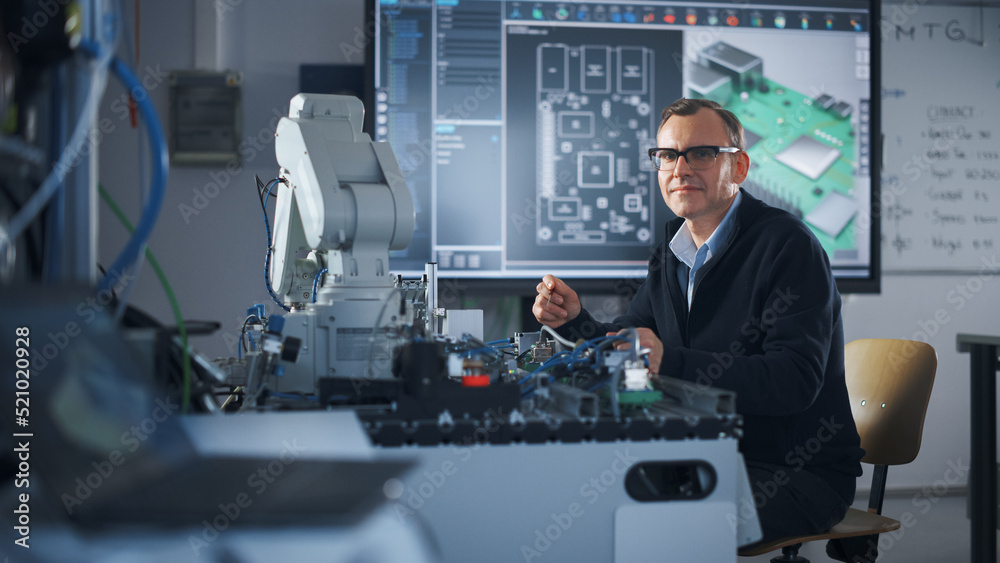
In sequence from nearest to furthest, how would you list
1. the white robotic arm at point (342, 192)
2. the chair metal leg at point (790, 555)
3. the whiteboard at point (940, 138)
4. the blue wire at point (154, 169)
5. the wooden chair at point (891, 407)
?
the blue wire at point (154, 169) < the white robotic arm at point (342, 192) < the chair metal leg at point (790, 555) < the wooden chair at point (891, 407) < the whiteboard at point (940, 138)

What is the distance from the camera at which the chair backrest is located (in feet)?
5.67

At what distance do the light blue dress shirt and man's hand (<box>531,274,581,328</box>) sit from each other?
0.92 feet

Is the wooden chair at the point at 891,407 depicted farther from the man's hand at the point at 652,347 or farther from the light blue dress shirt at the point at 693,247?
the man's hand at the point at 652,347

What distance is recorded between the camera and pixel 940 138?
342cm

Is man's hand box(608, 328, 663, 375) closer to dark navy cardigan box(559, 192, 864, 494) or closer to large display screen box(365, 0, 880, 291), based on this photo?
dark navy cardigan box(559, 192, 864, 494)

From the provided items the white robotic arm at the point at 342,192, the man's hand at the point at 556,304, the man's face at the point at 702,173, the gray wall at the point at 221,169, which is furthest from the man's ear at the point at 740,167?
the gray wall at the point at 221,169

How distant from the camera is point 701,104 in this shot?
187 cm

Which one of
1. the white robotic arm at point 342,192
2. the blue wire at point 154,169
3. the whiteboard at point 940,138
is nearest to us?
the blue wire at point 154,169

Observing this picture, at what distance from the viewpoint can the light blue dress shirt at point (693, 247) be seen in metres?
1.85

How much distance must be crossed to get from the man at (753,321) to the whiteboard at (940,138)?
1.89m

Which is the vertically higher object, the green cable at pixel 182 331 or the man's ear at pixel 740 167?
the man's ear at pixel 740 167

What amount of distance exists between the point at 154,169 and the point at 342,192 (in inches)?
16.4

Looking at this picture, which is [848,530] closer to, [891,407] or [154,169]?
[891,407]

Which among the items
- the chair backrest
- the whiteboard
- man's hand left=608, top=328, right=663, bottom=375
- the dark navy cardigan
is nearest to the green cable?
man's hand left=608, top=328, right=663, bottom=375
